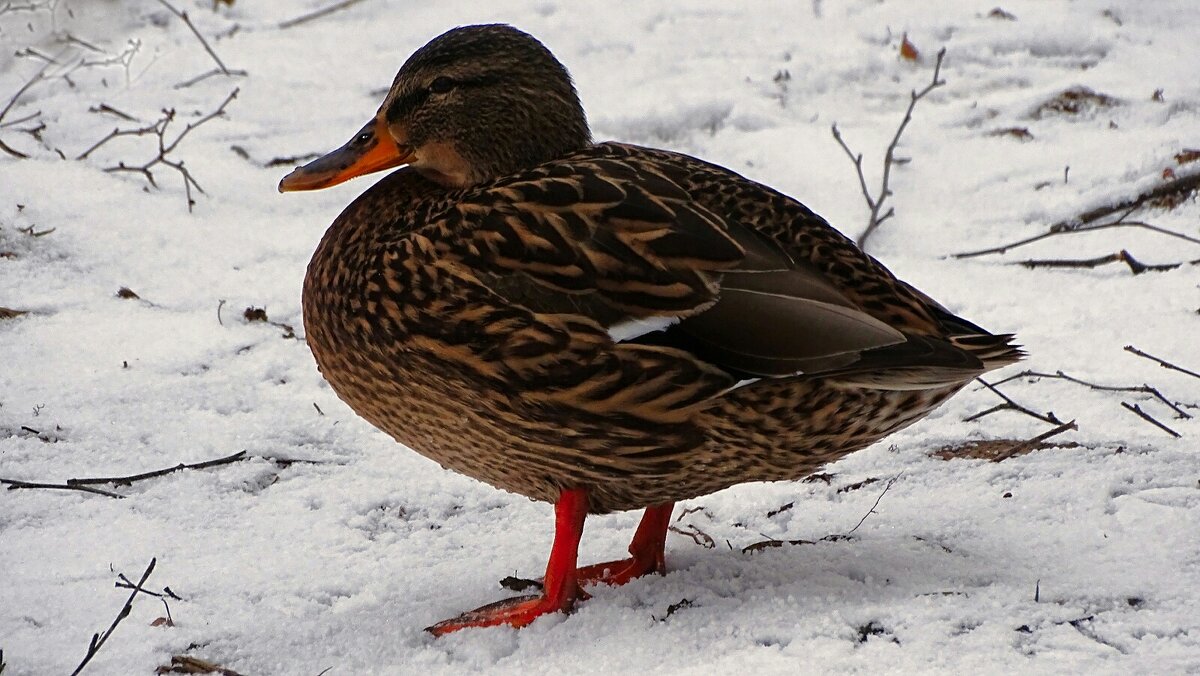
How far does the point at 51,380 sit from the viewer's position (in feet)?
12.6

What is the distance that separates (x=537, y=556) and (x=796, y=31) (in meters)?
4.06

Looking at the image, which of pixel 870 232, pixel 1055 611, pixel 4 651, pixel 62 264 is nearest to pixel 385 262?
pixel 4 651

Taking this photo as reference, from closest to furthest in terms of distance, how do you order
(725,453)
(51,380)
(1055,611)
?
1. (1055,611)
2. (725,453)
3. (51,380)

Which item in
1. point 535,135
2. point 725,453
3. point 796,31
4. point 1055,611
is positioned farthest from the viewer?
point 796,31

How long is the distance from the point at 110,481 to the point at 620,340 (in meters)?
1.55

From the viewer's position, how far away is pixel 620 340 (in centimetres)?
257

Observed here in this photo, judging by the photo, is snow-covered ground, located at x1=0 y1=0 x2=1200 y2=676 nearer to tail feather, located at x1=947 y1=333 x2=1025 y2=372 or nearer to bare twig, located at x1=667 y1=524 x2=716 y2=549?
bare twig, located at x1=667 y1=524 x2=716 y2=549

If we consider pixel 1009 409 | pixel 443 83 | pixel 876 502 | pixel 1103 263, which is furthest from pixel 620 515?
pixel 1103 263

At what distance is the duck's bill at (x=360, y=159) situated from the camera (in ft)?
10.5

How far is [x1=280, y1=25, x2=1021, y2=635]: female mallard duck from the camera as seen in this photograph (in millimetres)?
2566

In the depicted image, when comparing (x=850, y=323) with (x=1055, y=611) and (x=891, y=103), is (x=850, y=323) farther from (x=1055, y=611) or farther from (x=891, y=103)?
(x=891, y=103)

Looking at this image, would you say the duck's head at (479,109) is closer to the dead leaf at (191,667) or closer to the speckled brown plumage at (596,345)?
the speckled brown plumage at (596,345)

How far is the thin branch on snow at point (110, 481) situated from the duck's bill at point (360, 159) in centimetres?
78

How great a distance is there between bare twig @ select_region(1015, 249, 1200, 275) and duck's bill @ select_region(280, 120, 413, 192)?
2.37 metres
